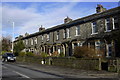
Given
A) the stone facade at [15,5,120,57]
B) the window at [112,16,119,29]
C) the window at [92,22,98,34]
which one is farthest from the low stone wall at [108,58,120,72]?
the window at [92,22,98,34]

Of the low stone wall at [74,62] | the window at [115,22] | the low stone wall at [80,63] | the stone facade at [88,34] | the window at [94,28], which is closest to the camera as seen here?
the low stone wall at [80,63]

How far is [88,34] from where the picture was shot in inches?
1156

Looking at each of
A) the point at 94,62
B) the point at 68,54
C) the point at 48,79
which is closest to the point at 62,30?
the point at 68,54

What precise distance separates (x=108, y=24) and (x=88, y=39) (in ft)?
13.8

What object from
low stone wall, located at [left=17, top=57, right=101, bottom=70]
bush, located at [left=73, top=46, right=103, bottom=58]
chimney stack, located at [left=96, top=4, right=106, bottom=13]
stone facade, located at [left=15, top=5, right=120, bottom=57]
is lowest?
low stone wall, located at [left=17, top=57, right=101, bottom=70]

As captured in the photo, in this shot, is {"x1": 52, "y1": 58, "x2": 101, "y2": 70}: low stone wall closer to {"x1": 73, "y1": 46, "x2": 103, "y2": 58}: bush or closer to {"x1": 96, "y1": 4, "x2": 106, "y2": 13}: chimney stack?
{"x1": 73, "y1": 46, "x2": 103, "y2": 58}: bush

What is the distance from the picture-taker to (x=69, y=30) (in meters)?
34.2

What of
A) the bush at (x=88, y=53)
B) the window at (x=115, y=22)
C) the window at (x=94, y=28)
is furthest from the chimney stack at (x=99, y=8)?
the bush at (x=88, y=53)

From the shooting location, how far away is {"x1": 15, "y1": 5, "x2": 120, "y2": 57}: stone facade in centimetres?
2517

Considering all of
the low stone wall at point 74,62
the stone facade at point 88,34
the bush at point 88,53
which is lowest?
the low stone wall at point 74,62

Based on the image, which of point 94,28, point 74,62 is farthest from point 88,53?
point 94,28

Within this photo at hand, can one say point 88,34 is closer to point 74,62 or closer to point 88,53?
point 88,53

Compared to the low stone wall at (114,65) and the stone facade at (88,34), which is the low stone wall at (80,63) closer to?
the low stone wall at (114,65)

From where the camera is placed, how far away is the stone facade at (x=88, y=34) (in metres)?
25.2
